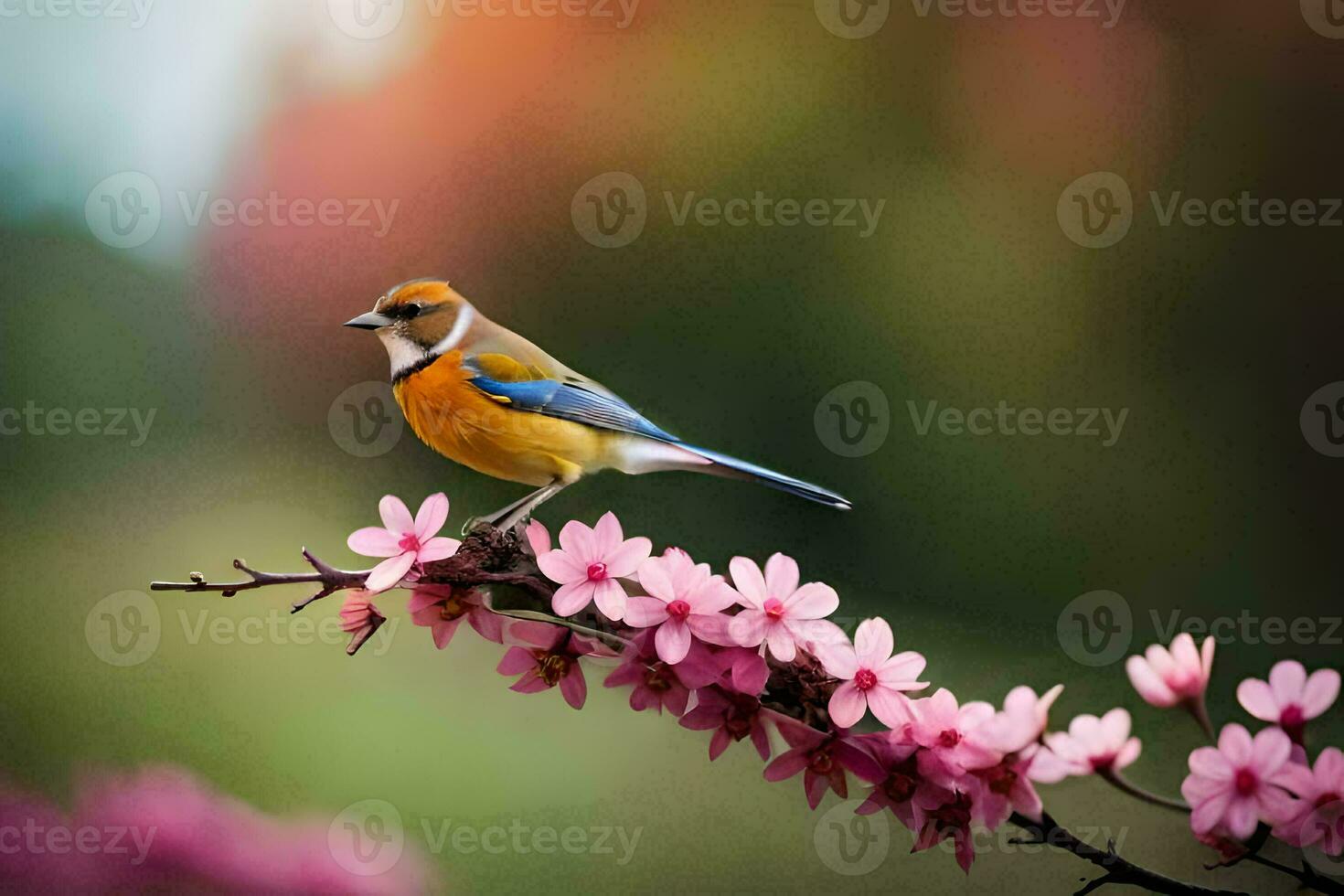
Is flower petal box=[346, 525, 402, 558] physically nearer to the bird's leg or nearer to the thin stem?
the bird's leg

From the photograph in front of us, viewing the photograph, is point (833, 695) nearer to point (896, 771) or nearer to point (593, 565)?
point (896, 771)

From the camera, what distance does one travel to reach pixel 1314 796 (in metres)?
0.73

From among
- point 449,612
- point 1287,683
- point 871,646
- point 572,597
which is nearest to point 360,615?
point 449,612

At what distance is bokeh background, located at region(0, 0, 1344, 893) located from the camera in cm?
151

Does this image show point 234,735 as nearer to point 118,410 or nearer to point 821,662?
point 118,410

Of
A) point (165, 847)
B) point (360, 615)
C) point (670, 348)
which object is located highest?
point (670, 348)

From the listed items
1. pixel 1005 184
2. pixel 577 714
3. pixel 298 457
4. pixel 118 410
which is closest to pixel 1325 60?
pixel 1005 184

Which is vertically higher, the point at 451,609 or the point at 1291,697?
the point at 1291,697

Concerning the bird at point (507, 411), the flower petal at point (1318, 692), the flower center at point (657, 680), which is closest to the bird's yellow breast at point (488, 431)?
the bird at point (507, 411)

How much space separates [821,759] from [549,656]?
21 cm

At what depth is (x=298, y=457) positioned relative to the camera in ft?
5.57

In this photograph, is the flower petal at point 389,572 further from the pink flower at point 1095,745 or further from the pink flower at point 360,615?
the pink flower at point 1095,745

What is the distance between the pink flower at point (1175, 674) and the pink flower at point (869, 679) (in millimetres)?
151

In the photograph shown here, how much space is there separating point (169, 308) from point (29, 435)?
267 millimetres
